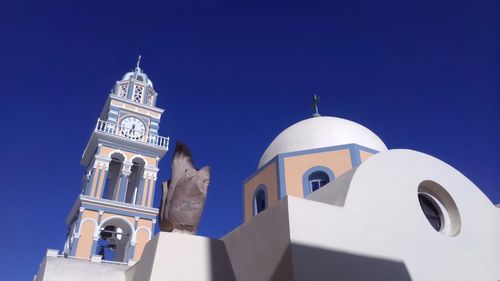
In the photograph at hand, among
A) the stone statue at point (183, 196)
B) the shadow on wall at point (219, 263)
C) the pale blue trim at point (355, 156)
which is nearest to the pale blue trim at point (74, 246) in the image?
the stone statue at point (183, 196)

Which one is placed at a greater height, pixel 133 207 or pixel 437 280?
pixel 133 207

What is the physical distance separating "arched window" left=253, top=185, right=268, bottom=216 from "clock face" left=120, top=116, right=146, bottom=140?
970 cm

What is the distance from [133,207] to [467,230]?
13583 mm

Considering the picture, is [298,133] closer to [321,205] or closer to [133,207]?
[321,205]

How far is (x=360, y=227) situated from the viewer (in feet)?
21.0

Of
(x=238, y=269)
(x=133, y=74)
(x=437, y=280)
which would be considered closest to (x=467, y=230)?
(x=437, y=280)

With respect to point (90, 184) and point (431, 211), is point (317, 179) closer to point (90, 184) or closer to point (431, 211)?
point (431, 211)

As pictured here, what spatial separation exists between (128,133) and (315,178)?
11589 millimetres

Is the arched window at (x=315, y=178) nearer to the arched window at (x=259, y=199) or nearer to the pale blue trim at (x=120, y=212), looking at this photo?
the arched window at (x=259, y=199)

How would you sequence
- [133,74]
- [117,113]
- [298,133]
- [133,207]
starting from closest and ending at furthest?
[298,133], [133,207], [117,113], [133,74]

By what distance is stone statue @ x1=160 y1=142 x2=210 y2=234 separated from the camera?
19.3 feet

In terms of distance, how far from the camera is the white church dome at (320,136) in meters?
11.4

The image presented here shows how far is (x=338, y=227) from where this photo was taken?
6195 millimetres

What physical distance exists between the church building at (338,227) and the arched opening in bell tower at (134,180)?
8412 mm
